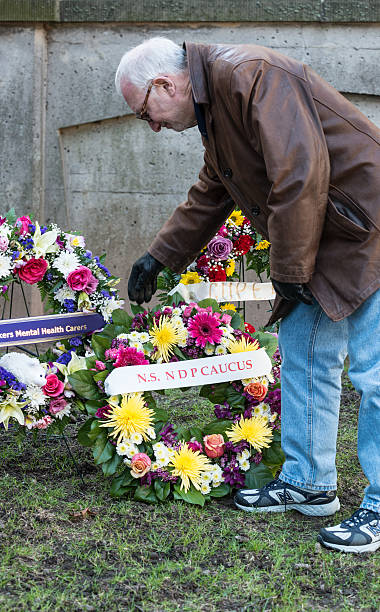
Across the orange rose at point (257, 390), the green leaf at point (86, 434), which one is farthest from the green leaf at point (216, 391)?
the green leaf at point (86, 434)

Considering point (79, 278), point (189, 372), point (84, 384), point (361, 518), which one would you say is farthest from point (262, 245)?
point (361, 518)

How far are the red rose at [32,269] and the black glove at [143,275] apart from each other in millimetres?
459

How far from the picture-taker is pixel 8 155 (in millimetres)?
5918

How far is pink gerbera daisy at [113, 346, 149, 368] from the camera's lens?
3131 mm

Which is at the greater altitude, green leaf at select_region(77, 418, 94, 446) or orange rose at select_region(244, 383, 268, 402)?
orange rose at select_region(244, 383, 268, 402)

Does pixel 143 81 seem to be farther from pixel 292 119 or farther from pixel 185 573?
pixel 185 573

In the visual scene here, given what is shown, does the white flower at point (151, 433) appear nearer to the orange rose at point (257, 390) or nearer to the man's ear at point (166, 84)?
the orange rose at point (257, 390)

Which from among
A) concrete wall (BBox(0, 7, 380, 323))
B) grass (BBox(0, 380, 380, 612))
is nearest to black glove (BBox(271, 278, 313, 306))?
grass (BBox(0, 380, 380, 612))

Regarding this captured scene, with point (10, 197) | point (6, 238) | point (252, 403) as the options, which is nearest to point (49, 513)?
point (252, 403)

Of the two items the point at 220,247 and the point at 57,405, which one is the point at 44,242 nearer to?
the point at 57,405

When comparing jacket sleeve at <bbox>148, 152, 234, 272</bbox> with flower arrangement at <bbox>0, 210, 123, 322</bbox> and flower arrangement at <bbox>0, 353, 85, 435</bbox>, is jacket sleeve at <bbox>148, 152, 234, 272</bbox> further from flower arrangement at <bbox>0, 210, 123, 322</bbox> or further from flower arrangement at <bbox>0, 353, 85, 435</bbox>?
flower arrangement at <bbox>0, 353, 85, 435</bbox>

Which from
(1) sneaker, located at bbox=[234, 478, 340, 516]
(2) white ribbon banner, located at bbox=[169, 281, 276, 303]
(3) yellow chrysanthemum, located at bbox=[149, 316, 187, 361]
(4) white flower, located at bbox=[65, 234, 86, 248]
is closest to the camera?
(1) sneaker, located at bbox=[234, 478, 340, 516]

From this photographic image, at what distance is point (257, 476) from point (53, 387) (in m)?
0.99

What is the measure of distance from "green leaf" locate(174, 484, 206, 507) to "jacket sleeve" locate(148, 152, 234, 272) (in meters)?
0.99
